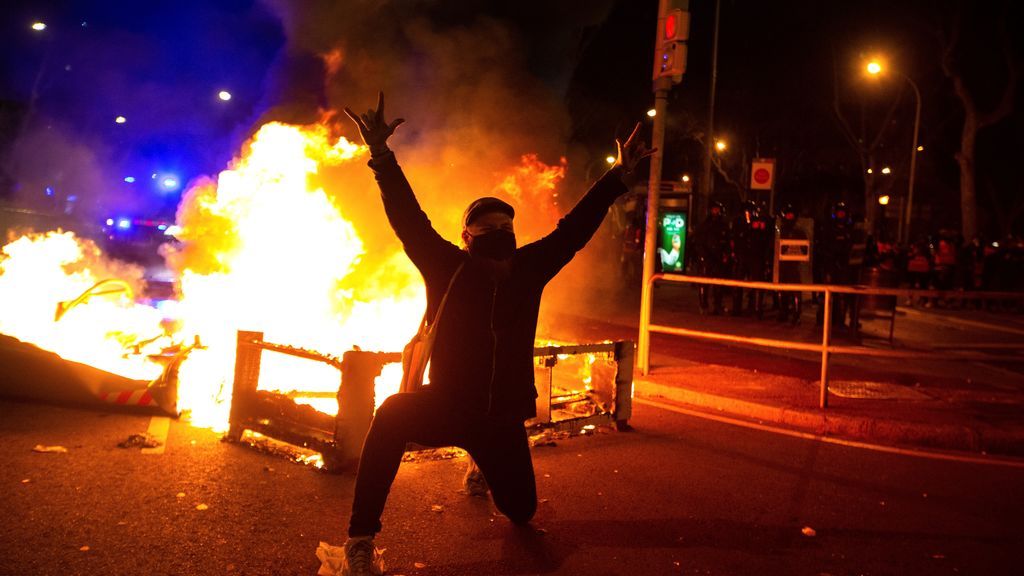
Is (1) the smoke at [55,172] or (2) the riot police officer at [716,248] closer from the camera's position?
(2) the riot police officer at [716,248]

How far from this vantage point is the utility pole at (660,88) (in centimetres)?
781

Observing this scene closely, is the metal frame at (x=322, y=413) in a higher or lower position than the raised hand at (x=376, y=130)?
lower

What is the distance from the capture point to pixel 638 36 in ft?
97.8

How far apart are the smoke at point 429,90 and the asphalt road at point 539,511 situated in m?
5.30

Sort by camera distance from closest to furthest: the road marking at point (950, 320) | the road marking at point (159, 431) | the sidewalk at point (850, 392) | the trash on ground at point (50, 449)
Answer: the trash on ground at point (50, 449)
the road marking at point (159, 431)
the sidewalk at point (850, 392)
the road marking at point (950, 320)

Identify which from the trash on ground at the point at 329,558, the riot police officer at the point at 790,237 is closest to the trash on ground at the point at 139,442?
the trash on ground at the point at 329,558

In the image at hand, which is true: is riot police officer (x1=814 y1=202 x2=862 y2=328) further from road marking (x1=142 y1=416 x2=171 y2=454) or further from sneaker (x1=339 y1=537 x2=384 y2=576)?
sneaker (x1=339 y1=537 x2=384 y2=576)

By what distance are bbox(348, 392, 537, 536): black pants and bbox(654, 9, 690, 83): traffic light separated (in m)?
5.42

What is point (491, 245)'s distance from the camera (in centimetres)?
354

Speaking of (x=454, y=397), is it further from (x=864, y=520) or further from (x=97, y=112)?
(x=97, y=112)

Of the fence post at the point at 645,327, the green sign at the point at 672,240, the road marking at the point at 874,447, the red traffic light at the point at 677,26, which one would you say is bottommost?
the road marking at the point at 874,447

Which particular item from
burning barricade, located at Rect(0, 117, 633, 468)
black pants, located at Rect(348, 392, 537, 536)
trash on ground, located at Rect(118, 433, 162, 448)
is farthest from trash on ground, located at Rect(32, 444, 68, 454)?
black pants, located at Rect(348, 392, 537, 536)

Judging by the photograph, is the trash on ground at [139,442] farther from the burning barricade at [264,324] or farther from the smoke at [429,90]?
the smoke at [429,90]

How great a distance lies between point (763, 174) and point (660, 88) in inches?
351
